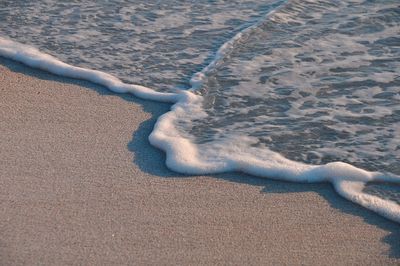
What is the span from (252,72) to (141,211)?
1.78 meters

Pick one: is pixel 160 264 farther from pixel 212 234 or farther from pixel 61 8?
pixel 61 8

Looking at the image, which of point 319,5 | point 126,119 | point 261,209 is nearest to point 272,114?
point 126,119

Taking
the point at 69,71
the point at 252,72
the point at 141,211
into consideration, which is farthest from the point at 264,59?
the point at 141,211

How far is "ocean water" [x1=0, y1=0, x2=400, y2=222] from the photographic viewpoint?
3758 millimetres

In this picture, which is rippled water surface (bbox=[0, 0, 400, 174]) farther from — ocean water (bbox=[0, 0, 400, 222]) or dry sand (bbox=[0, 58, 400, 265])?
dry sand (bbox=[0, 58, 400, 265])

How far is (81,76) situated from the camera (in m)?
4.72

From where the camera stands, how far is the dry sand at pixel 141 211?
119 inches

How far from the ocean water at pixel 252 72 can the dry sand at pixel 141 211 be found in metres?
0.12

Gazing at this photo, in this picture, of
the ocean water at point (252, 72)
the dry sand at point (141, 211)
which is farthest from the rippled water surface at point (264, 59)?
the dry sand at point (141, 211)

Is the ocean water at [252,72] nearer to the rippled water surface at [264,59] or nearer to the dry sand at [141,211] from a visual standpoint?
the rippled water surface at [264,59]

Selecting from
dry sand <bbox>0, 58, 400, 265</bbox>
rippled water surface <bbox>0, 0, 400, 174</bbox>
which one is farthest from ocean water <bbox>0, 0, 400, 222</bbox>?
dry sand <bbox>0, 58, 400, 265</bbox>

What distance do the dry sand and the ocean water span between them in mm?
122

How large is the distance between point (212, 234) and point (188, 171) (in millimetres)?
545

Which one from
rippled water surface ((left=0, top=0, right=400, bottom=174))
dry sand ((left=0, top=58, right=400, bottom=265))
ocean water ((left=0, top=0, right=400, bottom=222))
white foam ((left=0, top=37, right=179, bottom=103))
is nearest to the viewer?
dry sand ((left=0, top=58, right=400, bottom=265))
